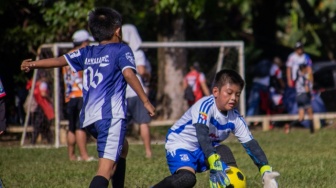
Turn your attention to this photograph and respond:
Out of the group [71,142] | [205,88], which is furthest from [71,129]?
[205,88]

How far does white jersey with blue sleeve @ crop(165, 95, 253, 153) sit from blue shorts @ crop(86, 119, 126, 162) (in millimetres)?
581

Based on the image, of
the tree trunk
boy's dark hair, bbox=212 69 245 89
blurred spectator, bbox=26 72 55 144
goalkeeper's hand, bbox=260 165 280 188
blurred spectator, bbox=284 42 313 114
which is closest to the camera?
goalkeeper's hand, bbox=260 165 280 188

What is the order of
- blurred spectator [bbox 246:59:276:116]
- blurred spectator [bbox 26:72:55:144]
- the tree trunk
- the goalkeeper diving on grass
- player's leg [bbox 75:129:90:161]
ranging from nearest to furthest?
1. the goalkeeper diving on grass
2. player's leg [bbox 75:129:90:161]
3. blurred spectator [bbox 26:72:55:144]
4. the tree trunk
5. blurred spectator [bbox 246:59:276:116]

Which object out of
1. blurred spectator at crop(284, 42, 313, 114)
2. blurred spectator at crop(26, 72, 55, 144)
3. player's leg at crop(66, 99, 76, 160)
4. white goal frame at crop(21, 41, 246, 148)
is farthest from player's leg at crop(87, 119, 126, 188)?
blurred spectator at crop(284, 42, 313, 114)

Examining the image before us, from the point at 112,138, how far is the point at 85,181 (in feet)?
9.11

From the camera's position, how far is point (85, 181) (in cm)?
1042

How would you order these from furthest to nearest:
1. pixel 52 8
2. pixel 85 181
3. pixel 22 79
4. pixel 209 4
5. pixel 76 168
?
1. pixel 209 4
2. pixel 22 79
3. pixel 52 8
4. pixel 76 168
5. pixel 85 181

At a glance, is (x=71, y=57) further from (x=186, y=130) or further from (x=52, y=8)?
(x=52, y=8)

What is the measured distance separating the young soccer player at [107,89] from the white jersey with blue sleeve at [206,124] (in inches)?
17.5

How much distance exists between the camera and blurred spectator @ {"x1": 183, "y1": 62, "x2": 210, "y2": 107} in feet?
64.6

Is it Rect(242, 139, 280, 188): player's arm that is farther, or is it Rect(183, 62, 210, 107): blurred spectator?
Rect(183, 62, 210, 107): blurred spectator

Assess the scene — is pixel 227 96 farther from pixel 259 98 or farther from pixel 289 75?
pixel 259 98

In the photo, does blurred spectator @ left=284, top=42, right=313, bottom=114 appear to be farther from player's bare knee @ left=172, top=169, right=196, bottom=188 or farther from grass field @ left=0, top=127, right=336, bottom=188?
player's bare knee @ left=172, top=169, right=196, bottom=188

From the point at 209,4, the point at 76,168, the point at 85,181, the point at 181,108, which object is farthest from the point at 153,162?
the point at 209,4
